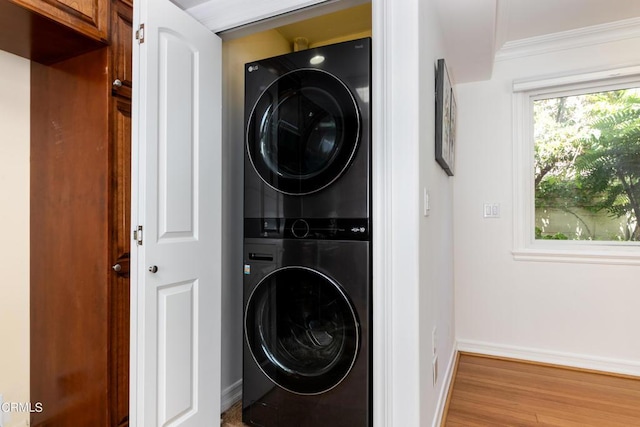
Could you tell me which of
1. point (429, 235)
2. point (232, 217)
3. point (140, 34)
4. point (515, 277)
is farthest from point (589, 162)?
point (140, 34)

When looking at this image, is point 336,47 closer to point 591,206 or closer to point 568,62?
point 568,62

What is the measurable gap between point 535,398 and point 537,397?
0.02 meters

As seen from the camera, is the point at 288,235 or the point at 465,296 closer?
the point at 288,235

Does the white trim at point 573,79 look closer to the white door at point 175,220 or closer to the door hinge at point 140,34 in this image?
the white door at point 175,220

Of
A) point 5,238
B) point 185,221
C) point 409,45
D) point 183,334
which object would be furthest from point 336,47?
point 5,238

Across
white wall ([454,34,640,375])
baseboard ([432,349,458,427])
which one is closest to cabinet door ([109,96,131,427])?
baseboard ([432,349,458,427])

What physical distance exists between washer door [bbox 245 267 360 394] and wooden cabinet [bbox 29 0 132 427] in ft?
1.87

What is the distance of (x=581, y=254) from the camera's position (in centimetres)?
237

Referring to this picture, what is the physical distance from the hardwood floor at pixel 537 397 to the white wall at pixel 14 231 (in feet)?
6.63

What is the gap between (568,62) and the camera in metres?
2.43

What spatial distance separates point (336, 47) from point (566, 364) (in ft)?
8.65

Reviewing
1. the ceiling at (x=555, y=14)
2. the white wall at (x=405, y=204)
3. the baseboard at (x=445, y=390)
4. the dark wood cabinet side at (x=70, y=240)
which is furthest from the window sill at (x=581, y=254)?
the dark wood cabinet side at (x=70, y=240)

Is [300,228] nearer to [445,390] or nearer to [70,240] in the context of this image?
[70,240]

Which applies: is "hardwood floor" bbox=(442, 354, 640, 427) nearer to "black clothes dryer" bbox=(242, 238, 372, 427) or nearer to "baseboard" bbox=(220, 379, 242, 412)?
"black clothes dryer" bbox=(242, 238, 372, 427)
